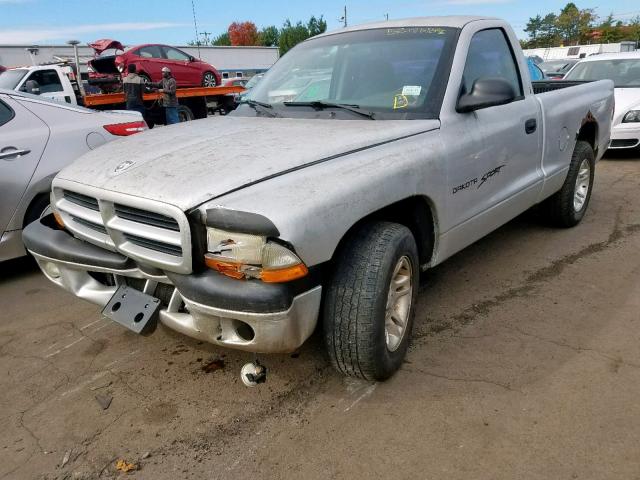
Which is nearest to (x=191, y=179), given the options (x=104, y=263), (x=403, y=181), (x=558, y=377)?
(x=104, y=263)

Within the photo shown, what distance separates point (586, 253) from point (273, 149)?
10.1ft

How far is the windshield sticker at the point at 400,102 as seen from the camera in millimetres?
2965

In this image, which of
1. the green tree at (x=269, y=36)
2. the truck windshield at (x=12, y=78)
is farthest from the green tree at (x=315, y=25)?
the truck windshield at (x=12, y=78)

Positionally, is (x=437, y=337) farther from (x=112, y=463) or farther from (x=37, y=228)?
(x=37, y=228)

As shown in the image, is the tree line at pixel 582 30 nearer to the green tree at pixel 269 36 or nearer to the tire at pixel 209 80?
the green tree at pixel 269 36

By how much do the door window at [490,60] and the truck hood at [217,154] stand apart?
2.01 feet

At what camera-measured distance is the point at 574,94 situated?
4.46 meters

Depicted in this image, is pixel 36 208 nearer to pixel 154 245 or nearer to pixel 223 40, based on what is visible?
pixel 154 245

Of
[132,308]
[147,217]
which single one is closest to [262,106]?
[147,217]

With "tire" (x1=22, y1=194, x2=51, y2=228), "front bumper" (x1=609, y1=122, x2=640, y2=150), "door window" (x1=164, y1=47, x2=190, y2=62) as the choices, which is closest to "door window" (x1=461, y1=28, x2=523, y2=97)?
"tire" (x1=22, y1=194, x2=51, y2=228)

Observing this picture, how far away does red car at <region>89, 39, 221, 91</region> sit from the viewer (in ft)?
43.8

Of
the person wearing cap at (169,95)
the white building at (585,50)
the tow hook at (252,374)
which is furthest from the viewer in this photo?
the white building at (585,50)

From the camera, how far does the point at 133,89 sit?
11.1 metres

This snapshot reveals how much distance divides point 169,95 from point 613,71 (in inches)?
354
